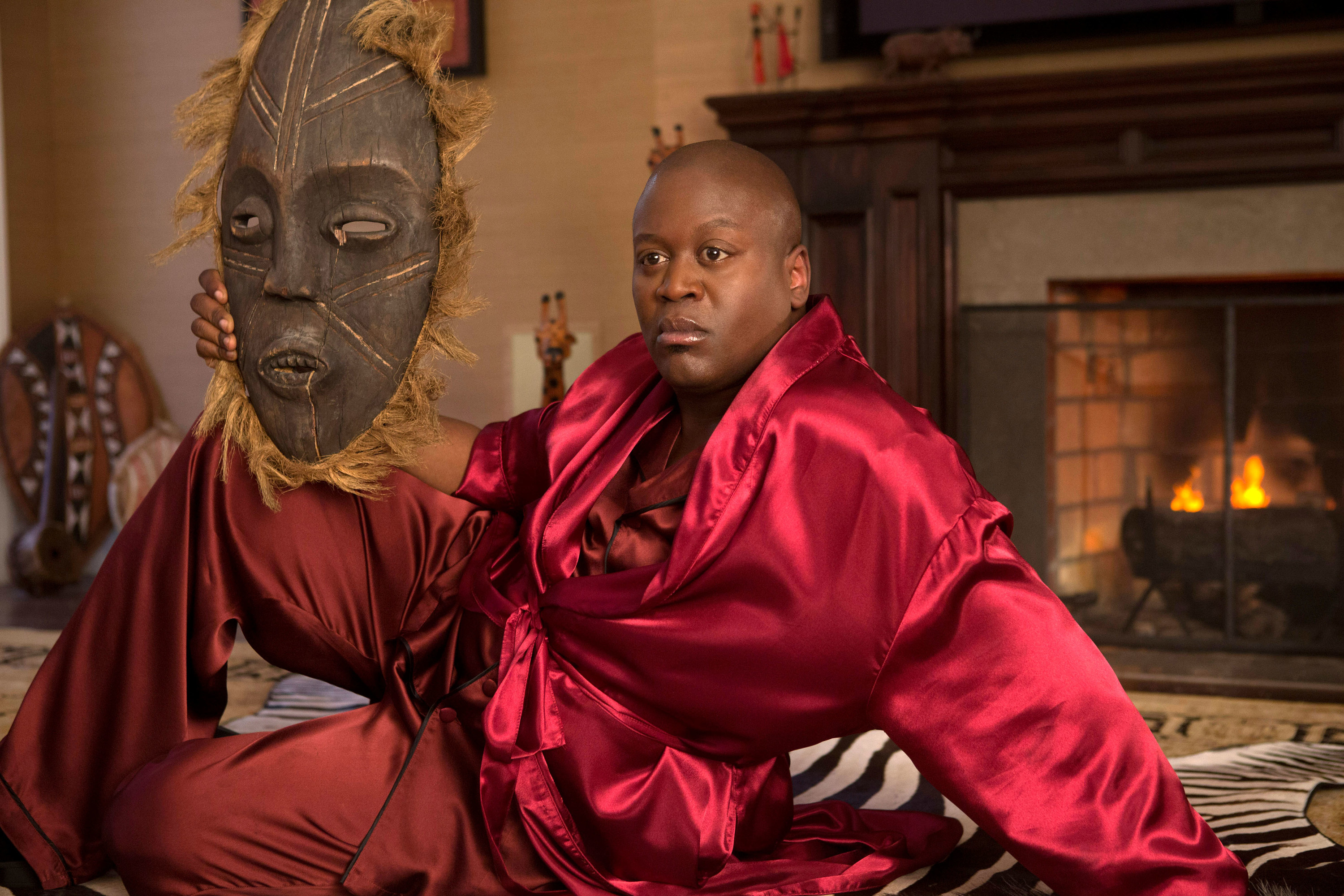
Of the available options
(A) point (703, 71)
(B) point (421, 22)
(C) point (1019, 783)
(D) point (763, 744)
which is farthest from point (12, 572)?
(C) point (1019, 783)

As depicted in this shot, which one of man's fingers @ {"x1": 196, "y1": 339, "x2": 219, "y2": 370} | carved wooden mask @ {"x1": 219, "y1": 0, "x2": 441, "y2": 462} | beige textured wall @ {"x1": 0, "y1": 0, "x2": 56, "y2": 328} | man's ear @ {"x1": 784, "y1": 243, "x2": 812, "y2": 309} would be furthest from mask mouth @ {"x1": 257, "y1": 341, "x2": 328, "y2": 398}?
beige textured wall @ {"x1": 0, "y1": 0, "x2": 56, "y2": 328}

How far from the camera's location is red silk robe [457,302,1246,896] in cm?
125

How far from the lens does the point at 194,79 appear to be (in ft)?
15.4

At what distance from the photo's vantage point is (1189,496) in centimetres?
345

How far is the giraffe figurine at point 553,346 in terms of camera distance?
3.79 m

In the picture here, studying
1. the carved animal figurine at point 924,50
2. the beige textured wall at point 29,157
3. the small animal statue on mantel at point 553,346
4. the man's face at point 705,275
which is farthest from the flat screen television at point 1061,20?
the beige textured wall at point 29,157

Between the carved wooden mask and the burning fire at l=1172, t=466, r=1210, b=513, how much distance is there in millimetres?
2737

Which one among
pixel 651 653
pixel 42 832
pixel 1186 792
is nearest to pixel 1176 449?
pixel 1186 792

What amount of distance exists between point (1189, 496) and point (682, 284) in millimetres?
2650

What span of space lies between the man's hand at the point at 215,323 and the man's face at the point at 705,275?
610 millimetres

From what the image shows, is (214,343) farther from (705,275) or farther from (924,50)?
(924,50)

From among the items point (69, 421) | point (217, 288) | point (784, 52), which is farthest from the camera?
point (69, 421)

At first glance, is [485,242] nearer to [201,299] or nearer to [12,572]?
[12,572]

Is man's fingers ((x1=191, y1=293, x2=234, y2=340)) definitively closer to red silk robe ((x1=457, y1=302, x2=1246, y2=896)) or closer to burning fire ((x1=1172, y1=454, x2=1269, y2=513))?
red silk robe ((x1=457, y1=302, x2=1246, y2=896))
